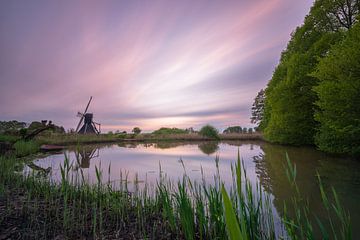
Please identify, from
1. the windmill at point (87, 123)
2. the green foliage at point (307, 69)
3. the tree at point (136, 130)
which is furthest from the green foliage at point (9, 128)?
the tree at point (136, 130)

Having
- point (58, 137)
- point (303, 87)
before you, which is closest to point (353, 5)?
point (303, 87)

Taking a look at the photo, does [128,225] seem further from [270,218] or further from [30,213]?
[270,218]

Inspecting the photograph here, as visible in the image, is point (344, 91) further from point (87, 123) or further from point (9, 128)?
point (87, 123)

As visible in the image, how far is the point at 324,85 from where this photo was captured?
7422 millimetres

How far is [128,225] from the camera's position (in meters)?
2.58

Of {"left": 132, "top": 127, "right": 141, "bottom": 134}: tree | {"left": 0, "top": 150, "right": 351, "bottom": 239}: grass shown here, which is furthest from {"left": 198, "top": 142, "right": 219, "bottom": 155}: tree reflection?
{"left": 132, "top": 127, "right": 141, "bottom": 134}: tree

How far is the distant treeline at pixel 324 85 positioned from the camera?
6629 millimetres

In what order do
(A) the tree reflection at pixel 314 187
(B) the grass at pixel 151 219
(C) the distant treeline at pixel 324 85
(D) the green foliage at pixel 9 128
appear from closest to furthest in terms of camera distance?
(B) the grass at pixel 151 219 < (A) the tree reflection at pixel 314 187 < (C) the distant treeline at pixel 324 85 < (D) the green foliage at pixel 9 128

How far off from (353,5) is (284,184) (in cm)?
1192

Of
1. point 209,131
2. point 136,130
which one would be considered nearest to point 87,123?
point 136,130

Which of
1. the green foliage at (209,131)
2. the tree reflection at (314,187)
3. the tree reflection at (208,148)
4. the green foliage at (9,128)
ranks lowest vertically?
the tree reflection at (314,187)

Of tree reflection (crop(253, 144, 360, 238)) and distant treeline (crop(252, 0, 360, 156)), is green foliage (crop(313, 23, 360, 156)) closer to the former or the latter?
distant treeline (crop(252, 0, 360, 156))

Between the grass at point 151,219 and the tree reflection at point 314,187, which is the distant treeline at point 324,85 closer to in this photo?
the tree reflection at point 314,187

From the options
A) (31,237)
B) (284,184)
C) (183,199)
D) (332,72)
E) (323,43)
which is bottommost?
(284,184)
